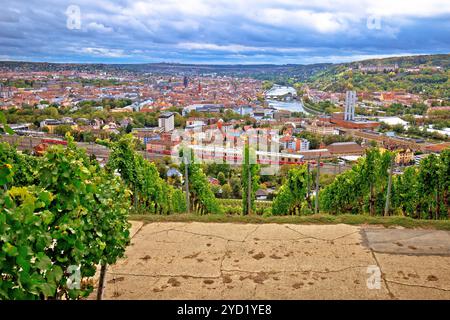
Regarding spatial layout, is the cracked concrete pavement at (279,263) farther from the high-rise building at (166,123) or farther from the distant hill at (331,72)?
the distant hill at (331,72)

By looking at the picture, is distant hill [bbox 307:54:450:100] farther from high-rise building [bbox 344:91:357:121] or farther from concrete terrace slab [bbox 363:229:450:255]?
concrete terrace slab [bbox 363:229:450:255]

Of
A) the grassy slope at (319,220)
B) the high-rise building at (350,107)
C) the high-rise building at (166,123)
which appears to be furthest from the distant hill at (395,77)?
the grassy slope at (319,220)

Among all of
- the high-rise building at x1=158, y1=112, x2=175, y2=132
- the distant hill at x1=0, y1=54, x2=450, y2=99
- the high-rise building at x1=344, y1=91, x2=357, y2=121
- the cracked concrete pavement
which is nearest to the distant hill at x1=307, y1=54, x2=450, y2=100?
the distant hill at x1=0, y1=54, x2=450, y2=99

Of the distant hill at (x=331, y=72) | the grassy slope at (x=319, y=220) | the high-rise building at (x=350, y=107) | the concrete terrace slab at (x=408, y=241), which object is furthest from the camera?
the distant hill at (x=331, y=72)

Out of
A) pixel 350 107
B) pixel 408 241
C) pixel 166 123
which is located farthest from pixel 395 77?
pixel 408 241
